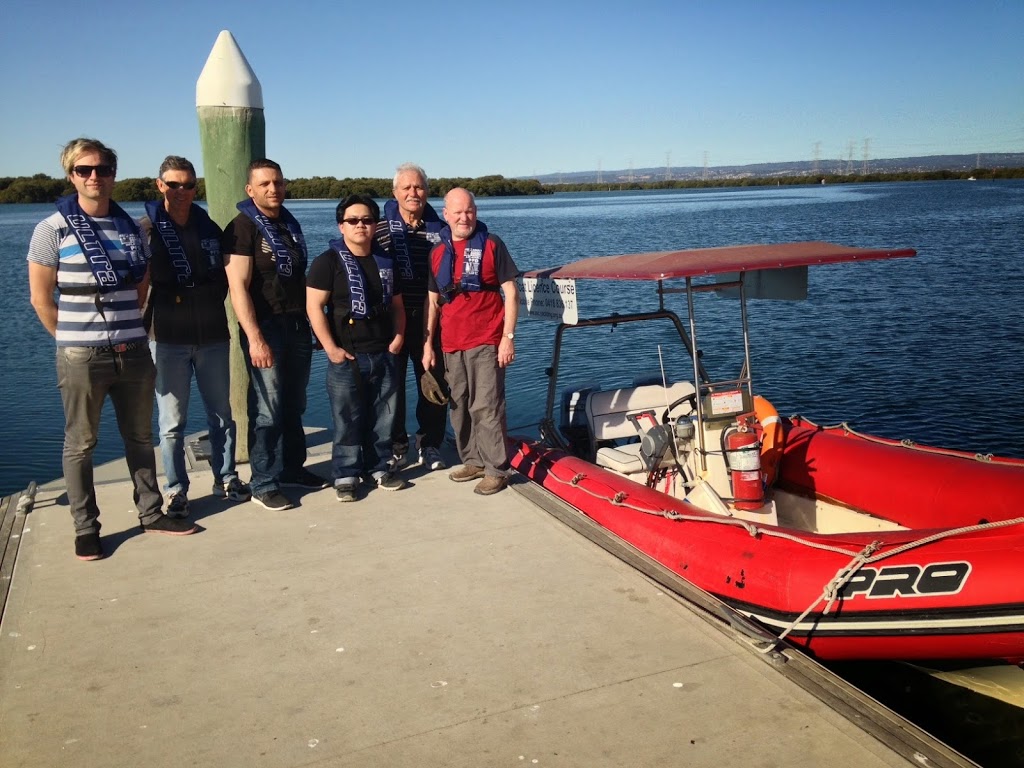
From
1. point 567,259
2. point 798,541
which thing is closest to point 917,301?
point 567,259

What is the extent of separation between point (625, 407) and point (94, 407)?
3.15 metres

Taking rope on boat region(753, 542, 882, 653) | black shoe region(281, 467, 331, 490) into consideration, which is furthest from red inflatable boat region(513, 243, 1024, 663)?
black shoe region(281, 467, 331, 490)

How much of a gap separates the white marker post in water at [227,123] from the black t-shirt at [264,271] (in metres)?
0.97

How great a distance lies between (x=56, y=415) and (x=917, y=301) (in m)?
15.0

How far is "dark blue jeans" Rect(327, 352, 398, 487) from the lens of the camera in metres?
4.82

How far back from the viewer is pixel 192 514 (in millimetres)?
4754

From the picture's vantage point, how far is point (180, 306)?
4.50 meters

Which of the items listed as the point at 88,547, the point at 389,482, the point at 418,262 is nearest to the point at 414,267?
the point at 418,262

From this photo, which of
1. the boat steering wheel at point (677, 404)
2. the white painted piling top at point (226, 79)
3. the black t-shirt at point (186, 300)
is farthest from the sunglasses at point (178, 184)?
the boat steering wheel at point (677, 404)

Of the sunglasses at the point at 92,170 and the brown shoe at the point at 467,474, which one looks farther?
the brown shoe at the point at 467,474

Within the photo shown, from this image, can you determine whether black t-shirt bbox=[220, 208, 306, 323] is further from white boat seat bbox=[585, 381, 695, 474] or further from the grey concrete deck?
white boat seat bbox=[585, 381, 695, 474]

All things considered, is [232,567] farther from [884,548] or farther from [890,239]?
[890,239]

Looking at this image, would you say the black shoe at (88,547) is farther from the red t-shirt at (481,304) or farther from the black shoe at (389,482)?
the red t-shirt at (481,304)

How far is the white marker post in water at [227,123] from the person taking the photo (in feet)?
18.1
